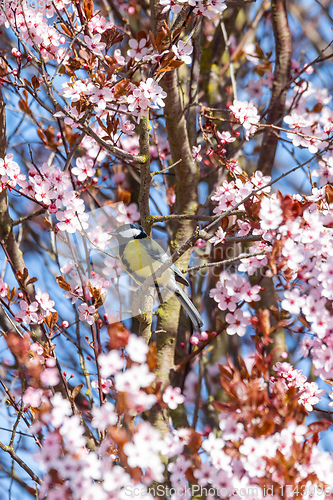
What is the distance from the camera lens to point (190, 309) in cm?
333

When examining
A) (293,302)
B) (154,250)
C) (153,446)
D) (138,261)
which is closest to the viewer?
(153,446)

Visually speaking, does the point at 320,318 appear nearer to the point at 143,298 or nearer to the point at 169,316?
the point at 143,298

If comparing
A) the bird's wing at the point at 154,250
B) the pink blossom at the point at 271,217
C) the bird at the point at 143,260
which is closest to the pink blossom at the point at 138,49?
the pink blossom at the point at 271,217

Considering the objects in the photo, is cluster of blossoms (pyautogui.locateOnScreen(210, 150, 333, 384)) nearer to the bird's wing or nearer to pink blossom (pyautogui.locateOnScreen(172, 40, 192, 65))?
pink blossom (pyautogui.locateOnScreen(172, 40, 192, 65))

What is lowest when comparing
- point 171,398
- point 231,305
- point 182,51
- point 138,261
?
point 171,398

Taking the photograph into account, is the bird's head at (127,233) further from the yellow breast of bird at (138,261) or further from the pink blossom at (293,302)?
the pink blossom at (293,302)

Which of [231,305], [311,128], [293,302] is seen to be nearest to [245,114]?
[311,128]

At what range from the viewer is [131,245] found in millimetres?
3631

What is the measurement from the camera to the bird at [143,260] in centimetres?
334

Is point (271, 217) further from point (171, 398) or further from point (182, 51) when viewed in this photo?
point (182, 51)

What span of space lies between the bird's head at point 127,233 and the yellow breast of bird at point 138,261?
0.06m

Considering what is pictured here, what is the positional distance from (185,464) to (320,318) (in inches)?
28.2

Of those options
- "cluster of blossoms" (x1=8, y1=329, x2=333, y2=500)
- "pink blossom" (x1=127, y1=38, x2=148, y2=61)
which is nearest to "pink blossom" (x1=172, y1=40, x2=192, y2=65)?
"pink blossom" (x1=127, y1=38, x2=148, y2=61)

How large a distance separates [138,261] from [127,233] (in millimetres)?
315
